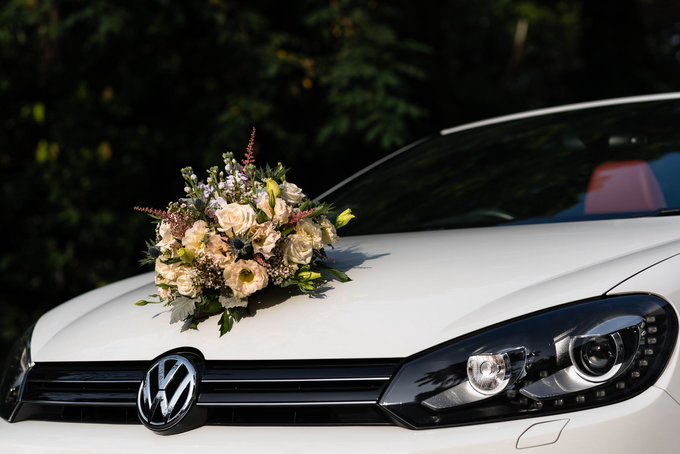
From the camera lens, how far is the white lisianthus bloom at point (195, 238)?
176 centimetres

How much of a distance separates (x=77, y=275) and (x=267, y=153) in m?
2.28

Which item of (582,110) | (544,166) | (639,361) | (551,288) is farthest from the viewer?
(582,110)

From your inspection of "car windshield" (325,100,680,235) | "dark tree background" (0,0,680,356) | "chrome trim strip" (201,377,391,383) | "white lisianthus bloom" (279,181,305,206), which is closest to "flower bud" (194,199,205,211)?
"white lisianthus bloom" (279,181,305,206)

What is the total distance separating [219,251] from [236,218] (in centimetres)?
9

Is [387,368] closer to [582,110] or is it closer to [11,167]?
[582,110]

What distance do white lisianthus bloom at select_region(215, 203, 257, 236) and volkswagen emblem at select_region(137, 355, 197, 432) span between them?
0.33 meters

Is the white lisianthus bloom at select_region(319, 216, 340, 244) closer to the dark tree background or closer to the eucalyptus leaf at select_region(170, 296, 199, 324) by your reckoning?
the eucalyptus leaf at select_region(170, 296, 199, 324)

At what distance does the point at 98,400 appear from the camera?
1690 mm

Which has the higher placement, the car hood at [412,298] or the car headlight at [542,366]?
the car hood at [412,298]

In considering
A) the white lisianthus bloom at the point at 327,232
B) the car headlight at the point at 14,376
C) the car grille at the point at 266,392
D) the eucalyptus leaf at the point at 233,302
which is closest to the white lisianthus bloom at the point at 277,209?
the white lisianthus bloom at the point at 327,232

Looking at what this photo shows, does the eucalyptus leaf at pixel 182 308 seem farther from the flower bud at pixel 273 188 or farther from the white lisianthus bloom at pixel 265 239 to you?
the flower bud at pixel 273 188

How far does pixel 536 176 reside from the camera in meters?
2.39

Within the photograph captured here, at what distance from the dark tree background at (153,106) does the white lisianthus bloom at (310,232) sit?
4793 millimetres

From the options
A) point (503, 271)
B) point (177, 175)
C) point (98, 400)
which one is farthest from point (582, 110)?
point (177, 175)
